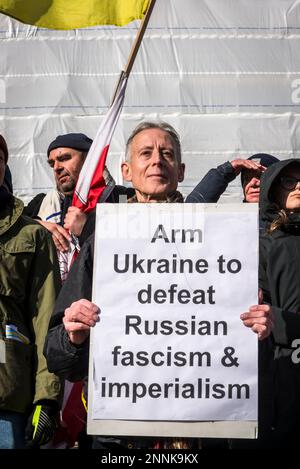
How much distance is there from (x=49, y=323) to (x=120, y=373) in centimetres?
48

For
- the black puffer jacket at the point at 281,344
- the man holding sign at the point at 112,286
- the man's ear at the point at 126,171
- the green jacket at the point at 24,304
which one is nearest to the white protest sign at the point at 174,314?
the man holding sign at the point at 112,286

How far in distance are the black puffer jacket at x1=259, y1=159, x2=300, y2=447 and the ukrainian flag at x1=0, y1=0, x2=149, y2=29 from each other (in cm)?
191

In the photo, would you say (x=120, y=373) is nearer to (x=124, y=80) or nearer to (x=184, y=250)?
(x=184, y=250)

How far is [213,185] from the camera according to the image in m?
6.05

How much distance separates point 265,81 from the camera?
8430 millimetres

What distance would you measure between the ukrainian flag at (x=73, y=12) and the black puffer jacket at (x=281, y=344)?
1911mm

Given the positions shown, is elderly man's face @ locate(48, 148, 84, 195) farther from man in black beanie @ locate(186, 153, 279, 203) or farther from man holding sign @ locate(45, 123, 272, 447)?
man holding sign @ locate(45, 123, 272, 447)

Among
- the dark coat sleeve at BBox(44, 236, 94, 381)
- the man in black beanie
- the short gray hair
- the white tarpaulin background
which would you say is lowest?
the dark coat sleeve at BBox(44, 236, 94, 381)

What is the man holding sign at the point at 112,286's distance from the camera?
4512mm

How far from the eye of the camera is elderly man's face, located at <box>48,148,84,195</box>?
655 centimetres

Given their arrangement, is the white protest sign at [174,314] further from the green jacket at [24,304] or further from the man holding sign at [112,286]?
the green jacket at [24,304]

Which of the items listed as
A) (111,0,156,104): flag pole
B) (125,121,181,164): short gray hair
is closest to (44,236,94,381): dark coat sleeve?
(125,121,181,164): short gray hair

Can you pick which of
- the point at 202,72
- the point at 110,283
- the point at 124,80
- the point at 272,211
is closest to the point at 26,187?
the point at 202,72

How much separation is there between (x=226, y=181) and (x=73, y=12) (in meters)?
1.29
